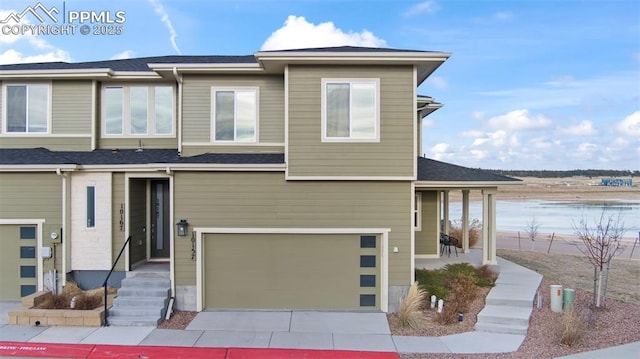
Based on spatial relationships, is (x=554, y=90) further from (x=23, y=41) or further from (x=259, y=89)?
(x=23, y=41)

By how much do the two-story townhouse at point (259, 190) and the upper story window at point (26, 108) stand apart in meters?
0.47

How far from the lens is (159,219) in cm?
1152

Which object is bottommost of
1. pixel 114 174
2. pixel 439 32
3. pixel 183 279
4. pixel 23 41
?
pixel 183 279

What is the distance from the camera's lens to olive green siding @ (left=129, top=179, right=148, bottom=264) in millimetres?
10461

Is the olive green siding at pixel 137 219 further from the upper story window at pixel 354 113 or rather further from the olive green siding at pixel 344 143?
the upper story window at pixel 354 113

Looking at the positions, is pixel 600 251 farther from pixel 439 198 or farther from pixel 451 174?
pixel 439 198

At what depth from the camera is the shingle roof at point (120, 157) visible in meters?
9.76

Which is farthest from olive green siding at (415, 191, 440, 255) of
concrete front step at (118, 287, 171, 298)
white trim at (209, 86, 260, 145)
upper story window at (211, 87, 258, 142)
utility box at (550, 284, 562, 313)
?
concrete front step at (118, 287, 171, 298)

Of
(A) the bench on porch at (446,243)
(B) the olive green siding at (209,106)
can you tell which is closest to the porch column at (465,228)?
(A) the bench on porch at (446,243)

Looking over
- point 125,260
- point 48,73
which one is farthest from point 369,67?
point 48,73

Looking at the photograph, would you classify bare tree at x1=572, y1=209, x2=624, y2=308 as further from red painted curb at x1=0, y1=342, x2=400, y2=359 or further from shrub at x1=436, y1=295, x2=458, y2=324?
red painted curb at x1=0, y1=342, x2=400, y2=359

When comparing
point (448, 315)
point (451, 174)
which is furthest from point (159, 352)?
point (451, 174)

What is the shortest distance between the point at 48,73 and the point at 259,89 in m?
5.55

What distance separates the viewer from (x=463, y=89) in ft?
84.6
